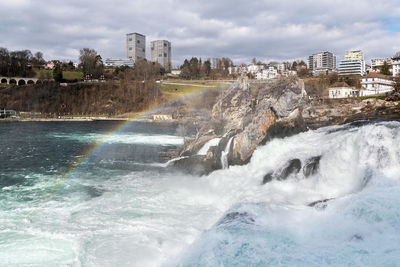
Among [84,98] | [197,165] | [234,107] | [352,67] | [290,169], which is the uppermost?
[352,67]

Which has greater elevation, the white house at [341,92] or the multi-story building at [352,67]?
the multi-story building at [352,67]

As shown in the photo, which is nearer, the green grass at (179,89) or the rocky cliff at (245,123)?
the rocky cliff at (245,123)

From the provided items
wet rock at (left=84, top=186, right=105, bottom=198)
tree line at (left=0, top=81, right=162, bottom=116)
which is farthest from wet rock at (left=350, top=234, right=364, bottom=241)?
tree line at (left=0, top=81, right=162, bottom=116)

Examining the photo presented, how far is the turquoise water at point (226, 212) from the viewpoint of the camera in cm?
981

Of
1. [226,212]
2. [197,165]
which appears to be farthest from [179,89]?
[226,212]

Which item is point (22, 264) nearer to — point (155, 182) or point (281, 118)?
point (155, 182)

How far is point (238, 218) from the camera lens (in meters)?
12.3

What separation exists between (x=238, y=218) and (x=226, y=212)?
1.35 meters

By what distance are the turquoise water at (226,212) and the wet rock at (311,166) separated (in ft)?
0.75

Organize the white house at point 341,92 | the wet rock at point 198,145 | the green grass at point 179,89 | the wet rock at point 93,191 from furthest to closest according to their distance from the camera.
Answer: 1. the green grass at point 179,89
2. the white house at point 341,92
3. the wet rock at point 198,145
4. the wet rock at point 93,191

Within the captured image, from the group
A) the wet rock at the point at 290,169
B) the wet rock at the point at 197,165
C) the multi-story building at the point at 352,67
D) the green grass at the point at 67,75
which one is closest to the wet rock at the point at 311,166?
the wet rock at the point at 290,169

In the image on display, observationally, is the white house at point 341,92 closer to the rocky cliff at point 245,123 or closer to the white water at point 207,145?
the rocky cliff at point 245,123

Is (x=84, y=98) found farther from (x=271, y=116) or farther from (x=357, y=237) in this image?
(x=357, y=237)

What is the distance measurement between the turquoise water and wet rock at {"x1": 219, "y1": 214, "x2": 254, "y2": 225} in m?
0.06
